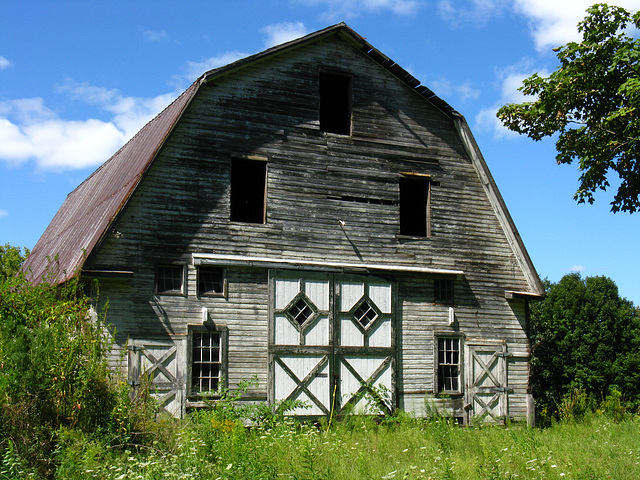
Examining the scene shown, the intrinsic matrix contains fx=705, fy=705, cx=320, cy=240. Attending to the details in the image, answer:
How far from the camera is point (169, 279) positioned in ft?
48.8

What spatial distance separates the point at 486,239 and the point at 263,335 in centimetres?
647

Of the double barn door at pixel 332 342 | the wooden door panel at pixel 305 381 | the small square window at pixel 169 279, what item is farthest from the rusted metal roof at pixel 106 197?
the wooden door panel at pixel 305 381

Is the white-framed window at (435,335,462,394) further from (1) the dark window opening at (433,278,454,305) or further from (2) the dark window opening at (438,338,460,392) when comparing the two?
(1) the dark window opening at (433,278,454,305)

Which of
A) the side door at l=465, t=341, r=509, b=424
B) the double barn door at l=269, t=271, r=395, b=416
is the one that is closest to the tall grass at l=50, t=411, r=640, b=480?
the double barn door at l=269, t=271, r=395, b=416

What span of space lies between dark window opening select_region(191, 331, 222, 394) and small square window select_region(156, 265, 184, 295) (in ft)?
3.42

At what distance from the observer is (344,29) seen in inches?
680

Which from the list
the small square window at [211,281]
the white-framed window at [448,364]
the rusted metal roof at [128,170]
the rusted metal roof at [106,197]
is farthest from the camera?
the white-framed window at [448,364]

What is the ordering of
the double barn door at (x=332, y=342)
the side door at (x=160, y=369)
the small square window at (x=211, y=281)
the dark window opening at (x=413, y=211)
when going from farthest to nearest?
the dark window opening at (x=413, y=211), the double barn door at (x=332, y=342), the small square window at (x=211, y=281), the side door at (x=160, y=369)

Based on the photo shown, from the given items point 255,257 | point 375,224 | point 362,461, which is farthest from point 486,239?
point 362,461

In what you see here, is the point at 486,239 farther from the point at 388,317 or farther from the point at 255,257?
the point at 255,257

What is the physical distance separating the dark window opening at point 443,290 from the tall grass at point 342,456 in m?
4.17

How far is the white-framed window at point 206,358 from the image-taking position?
48.3 ft

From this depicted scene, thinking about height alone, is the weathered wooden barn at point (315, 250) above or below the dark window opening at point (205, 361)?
above

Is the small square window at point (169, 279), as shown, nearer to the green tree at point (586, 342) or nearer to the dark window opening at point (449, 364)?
the dark window opening at point (449, 364)
